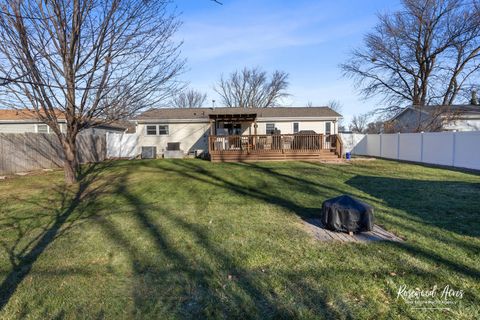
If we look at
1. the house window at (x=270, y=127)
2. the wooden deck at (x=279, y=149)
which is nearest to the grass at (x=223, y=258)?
the wooden deck at (x=279, y=149)

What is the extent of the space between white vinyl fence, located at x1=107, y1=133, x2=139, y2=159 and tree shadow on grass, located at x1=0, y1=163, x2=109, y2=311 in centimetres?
1076

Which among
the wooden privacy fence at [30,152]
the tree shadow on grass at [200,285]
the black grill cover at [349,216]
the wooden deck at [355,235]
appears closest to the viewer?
the tree shadow on grass at [200,285]

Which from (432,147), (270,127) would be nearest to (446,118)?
(432,147)

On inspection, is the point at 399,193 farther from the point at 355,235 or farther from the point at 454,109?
the point at 454,109

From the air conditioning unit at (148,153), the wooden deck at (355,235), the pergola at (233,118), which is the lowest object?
the wooden deck at (355,235)

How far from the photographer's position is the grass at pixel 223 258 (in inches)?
110

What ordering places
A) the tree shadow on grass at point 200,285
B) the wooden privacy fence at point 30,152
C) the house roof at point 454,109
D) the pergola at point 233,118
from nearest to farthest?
1. the tree shadow on grass at point 200,285
2. the wooden privacy fence at point 30,152
3. the pergola at point 233,118
4. the house roof at point 454,109

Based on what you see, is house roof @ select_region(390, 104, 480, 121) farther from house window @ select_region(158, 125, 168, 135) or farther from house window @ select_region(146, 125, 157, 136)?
house window @ select_region(146, 125, 157, 136)

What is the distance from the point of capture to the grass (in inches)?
110

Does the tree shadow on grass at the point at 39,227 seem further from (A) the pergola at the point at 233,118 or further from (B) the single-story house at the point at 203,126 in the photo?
(B) the single-story house at the point at 203,126

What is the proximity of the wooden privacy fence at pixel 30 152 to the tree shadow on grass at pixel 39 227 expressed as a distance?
480 cm

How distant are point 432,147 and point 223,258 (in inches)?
616

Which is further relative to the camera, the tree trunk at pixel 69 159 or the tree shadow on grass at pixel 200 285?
the tree trunk at pixel 69 159

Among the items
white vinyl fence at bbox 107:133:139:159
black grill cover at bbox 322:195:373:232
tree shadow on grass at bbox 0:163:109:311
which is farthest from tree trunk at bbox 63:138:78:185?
white vinyl fence at bbox 107:133:139:159
